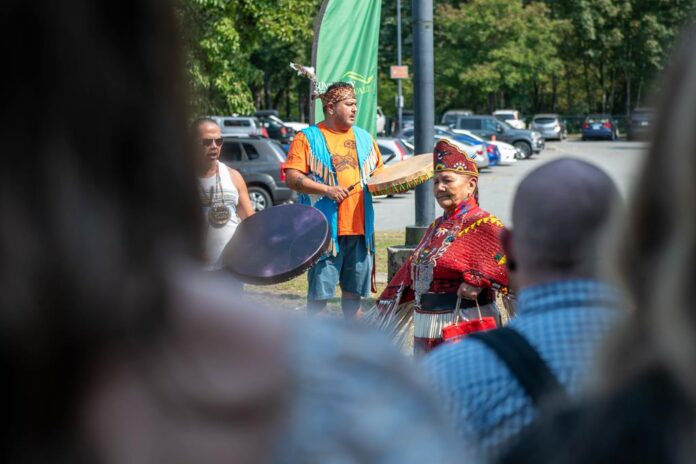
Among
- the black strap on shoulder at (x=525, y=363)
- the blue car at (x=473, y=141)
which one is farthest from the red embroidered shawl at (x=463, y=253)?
the blue car at (x=473, y=141)

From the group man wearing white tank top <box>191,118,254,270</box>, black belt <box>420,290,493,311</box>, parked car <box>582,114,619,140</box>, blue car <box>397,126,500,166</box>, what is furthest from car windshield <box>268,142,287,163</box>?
parked car <box>582,114,619,140</box>

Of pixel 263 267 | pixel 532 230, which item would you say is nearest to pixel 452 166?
pixel 263 267

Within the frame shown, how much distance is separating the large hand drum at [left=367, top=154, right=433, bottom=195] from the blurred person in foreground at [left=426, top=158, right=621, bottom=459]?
4620 mm

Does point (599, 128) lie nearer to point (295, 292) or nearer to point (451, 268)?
point (295, 292)

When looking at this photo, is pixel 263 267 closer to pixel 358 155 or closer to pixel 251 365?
pixel 358 155

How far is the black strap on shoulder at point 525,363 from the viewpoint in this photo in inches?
81.4

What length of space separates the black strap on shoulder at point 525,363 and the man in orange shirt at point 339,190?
4.93m

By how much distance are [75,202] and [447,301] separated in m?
4.15

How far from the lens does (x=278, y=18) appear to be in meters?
20.3

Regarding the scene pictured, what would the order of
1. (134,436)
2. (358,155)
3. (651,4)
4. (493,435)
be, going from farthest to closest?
(651,4) < (358,155) < (493,435) < (134,436)

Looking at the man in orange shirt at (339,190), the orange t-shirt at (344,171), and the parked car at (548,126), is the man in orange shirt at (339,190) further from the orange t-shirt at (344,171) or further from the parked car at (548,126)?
the parked car at (548,126)

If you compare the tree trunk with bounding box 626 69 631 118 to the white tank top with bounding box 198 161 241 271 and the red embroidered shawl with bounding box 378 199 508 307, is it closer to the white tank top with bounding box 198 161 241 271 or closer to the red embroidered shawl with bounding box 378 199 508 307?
the white tank top with bounding box 198 161 241 271

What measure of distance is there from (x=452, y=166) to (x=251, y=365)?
14.4 feet

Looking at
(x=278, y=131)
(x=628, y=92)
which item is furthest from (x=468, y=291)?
(x=628, y=92)
